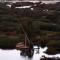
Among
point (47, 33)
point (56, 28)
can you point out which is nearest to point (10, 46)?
point (47, 33)

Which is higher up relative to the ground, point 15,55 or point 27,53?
point 27,53

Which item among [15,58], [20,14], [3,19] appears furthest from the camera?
[20,14]

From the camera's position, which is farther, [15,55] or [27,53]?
[15,55]

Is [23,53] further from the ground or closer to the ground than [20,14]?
further from the ground

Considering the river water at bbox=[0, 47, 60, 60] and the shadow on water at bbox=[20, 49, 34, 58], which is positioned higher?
the shadow on water at bbox=[20, 49, 34, 58]

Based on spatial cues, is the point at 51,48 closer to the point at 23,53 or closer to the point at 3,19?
the point at 23,53

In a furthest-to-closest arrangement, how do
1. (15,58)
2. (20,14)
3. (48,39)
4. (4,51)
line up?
(20,14) < (48,39) < (4,51) < (15,58)

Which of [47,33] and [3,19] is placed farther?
[3,19]

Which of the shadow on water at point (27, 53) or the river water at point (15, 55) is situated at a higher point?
the shadow on water at point (27, 53)

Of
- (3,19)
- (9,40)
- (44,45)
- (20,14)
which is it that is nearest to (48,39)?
(44,45)
